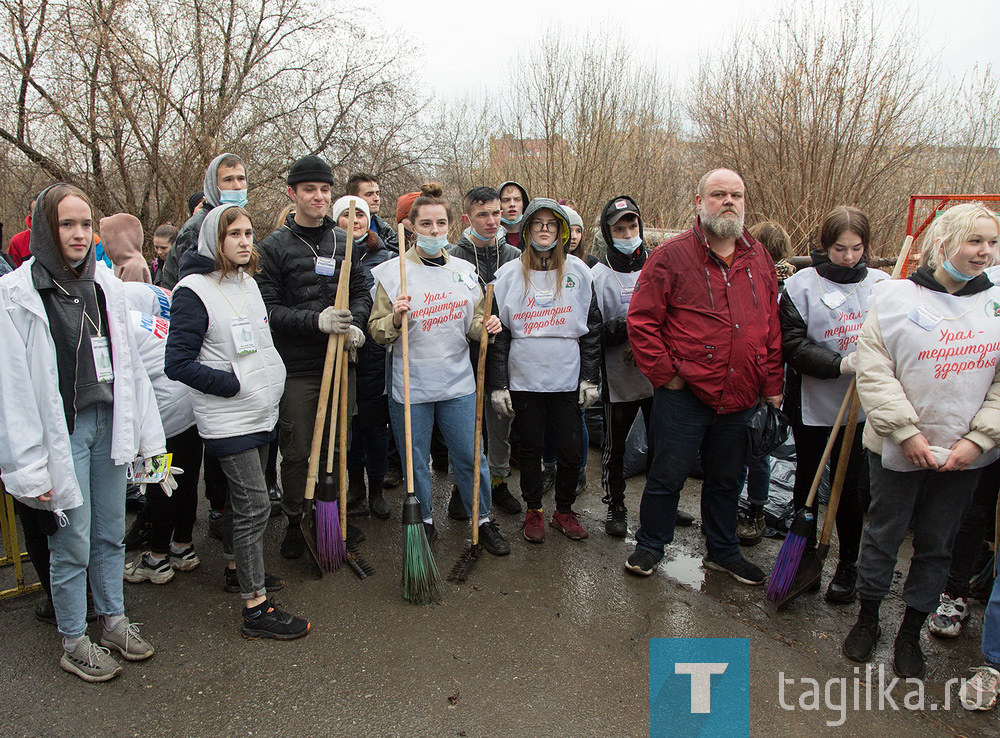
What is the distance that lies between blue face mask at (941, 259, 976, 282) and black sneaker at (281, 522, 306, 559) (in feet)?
11.9

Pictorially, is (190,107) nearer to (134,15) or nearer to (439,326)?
(134,15)

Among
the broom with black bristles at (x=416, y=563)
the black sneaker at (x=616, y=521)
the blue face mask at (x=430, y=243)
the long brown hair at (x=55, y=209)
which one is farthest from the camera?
the black sneaker at (x=616, y=521)

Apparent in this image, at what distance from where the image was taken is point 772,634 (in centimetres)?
333

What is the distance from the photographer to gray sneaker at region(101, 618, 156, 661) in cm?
300

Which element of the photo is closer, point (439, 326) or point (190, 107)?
point (439, 326)

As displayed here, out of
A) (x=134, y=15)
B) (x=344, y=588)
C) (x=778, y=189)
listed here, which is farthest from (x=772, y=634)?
(x=134, y=15)

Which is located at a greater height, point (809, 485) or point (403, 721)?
point (809, 485)

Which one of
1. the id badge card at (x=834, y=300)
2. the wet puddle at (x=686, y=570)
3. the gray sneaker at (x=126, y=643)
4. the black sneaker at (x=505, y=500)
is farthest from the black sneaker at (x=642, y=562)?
the gray sneaker at (x=126, y=643)

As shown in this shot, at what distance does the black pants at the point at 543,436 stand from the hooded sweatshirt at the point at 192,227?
87.0 inches

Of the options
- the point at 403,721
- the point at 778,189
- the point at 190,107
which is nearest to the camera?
the point at 403,721

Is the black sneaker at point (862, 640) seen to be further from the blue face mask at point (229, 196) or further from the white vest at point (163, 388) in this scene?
the blue face mask at point (229, 196)

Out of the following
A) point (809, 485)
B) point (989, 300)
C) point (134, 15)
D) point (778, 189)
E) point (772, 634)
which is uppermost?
point (134, 15)

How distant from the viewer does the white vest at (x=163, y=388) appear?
3.59m

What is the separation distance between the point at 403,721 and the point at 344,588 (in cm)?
115
